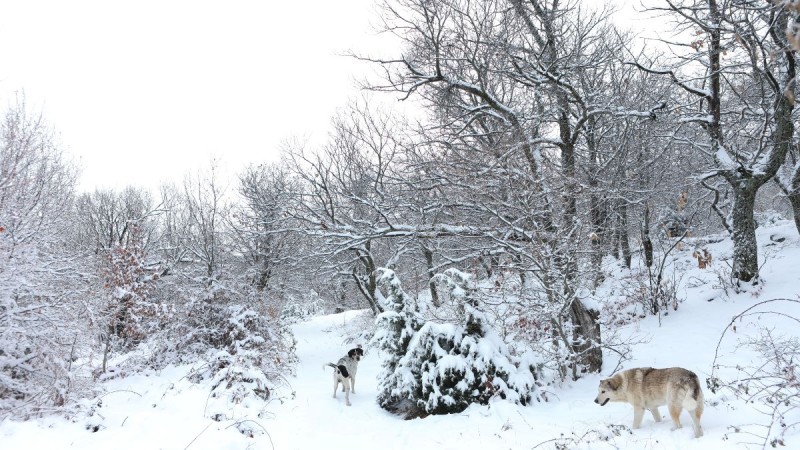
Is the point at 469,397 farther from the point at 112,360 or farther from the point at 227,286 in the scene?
the point at 112,360

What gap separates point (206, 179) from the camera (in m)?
19.5

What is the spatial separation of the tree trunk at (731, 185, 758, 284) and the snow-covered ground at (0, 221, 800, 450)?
0.41 m

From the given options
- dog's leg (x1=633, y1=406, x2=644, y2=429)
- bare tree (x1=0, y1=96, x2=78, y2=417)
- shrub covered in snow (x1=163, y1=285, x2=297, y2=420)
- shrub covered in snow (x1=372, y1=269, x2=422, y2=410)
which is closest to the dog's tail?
dog's leg (x1=633, y1=406, x2=644, y2=429)

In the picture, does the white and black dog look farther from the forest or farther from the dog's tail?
the dog's tail

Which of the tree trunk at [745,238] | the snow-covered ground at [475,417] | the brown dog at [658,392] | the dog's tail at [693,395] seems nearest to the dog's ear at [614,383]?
the brown dog at [658,392]

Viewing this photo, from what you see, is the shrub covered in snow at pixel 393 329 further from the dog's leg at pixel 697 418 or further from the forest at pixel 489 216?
the dog's leg at pixel 697 418

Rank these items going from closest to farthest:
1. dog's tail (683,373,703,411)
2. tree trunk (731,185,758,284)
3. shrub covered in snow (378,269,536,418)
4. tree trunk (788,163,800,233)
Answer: dog's tail (683,373,703,411) < shrub covered in snow (378,269,536,418) < tree trunk (731,185,758,284) < tree trunk (788,163,800,233)

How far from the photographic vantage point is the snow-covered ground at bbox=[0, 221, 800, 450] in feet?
16.9

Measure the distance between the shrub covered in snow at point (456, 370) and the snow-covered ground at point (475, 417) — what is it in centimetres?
32

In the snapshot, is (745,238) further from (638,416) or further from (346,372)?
(346,372)

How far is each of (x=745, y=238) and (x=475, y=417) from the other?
24.8ft

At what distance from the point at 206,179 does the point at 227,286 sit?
7.96m

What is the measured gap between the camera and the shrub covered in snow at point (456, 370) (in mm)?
7641

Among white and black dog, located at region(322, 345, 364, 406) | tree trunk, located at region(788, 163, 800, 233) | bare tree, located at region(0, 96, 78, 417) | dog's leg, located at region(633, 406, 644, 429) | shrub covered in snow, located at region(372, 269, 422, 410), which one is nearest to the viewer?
dog's leg, located at region(633, 406, 644, 429)
